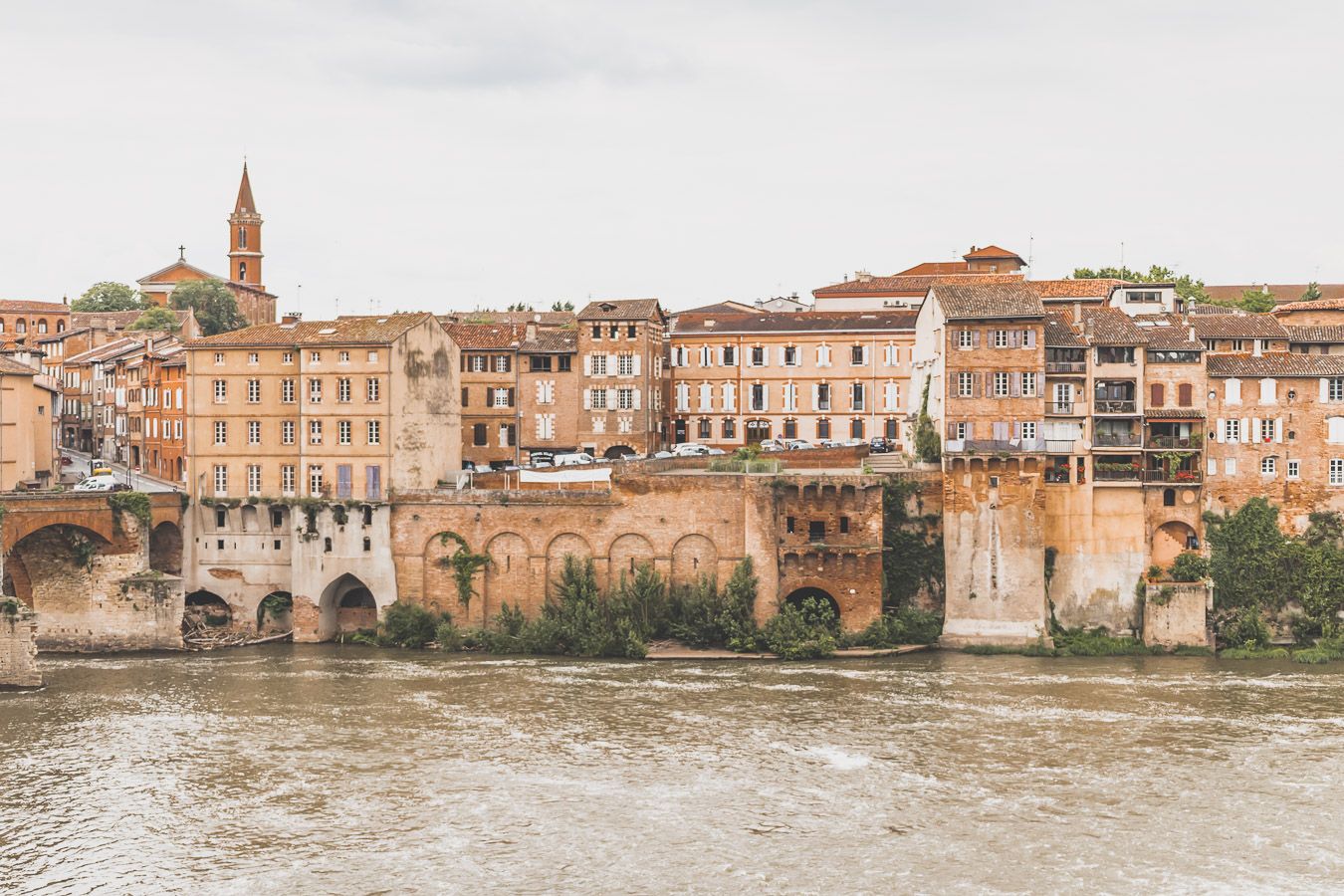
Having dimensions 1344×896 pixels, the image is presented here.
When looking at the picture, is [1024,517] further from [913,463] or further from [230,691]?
[230,691]

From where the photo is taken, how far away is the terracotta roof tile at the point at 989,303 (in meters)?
50.6

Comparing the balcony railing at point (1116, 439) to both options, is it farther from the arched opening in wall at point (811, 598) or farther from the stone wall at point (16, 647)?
the stone wall at point (16, 647)

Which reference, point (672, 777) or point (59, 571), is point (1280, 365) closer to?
point (672, 777)

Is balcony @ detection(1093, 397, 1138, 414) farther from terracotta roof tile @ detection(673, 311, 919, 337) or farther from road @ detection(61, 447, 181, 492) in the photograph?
road @ detection(61, 447, 181, 492)

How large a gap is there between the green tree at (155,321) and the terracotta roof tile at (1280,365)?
67480 millimetres

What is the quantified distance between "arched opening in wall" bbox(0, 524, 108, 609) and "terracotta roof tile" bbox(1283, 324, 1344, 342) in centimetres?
4371

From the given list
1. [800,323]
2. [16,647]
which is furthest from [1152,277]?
[16,647]

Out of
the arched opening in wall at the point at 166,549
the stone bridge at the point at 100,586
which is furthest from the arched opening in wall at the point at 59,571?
the arched opening in wall at the point at 166,549

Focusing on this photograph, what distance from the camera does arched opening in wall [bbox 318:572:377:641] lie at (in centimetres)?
5194

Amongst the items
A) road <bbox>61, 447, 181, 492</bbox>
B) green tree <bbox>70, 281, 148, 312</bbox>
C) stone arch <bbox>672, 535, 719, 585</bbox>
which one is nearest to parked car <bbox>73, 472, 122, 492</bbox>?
road <bbox>61, 447, 181, 492</bbox>

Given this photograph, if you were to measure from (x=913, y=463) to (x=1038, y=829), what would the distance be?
887 inches

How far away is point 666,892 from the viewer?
28.0 m

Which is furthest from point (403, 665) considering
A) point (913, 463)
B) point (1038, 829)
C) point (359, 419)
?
point (1038, 829)

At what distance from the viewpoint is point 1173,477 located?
51.2 meters
